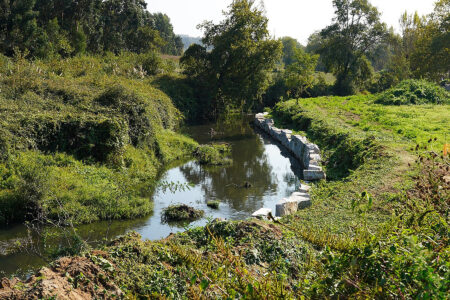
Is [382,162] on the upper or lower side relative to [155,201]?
upper

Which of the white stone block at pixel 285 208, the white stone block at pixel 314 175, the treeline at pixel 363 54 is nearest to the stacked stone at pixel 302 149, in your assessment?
the white stone block at pixel 314 175

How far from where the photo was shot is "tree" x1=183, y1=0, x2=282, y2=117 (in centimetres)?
2559

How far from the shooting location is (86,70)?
20.4 m

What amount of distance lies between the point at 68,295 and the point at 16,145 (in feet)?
25.2

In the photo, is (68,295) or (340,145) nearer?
(68,295)

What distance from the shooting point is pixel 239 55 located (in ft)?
83.6

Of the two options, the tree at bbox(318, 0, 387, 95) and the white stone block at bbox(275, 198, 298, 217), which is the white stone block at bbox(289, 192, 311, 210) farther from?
the tree at bbox(318, 0, 387, 95)

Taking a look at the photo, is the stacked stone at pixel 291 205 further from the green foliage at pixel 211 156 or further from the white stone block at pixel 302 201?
the green foliage at pixel 211 156

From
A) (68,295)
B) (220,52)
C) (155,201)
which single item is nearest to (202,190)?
(155,201)

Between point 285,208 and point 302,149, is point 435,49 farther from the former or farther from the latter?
point 285,208

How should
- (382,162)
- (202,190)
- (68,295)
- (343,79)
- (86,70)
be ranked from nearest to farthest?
(68,295) < (382,162) < (202,190) < (86,70) < (343,79)

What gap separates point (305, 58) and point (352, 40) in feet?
37.6

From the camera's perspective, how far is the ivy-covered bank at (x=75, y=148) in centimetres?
912

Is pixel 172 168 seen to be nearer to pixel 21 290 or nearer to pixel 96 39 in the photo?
pixel 21 290
